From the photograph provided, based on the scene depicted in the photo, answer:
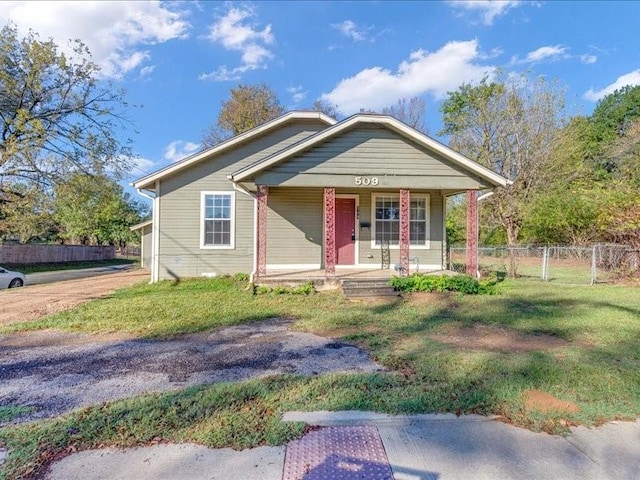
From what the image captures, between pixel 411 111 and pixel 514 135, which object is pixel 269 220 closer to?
pixel 514 135

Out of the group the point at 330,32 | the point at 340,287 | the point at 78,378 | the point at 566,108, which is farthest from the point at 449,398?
the point at 566,108

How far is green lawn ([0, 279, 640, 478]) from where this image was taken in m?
3.00

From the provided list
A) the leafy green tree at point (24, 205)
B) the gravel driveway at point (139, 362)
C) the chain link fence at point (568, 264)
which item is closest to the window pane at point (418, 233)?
the chain link fence at point (568, 264)

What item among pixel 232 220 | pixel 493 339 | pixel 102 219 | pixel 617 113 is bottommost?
pixel 493 339

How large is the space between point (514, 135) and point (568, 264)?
32.6ft

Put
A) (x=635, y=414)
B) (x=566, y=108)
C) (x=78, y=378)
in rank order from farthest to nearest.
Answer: (x=566, y=108) → (x=78, y=378) → (x=635, y=414)

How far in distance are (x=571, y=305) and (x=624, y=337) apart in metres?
2.65

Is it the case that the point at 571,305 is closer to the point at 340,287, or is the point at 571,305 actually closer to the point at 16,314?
the point at 340,287

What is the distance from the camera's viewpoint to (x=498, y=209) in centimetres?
2400

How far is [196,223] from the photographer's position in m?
11.9

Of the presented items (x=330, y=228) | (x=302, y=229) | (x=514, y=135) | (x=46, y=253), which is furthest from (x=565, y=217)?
(x=46, y=253)

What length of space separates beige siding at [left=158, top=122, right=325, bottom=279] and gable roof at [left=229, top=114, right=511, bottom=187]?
2.13 meters

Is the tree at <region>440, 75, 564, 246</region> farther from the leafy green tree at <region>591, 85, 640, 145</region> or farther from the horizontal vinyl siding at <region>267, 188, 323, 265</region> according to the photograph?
the leafy green tree at <region>591, 85, 640, 145</region>

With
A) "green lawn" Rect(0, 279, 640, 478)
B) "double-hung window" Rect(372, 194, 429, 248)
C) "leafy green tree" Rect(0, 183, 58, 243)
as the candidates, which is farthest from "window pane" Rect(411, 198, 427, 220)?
"leafy green tree" Rect(0, 183, 58, 243)
